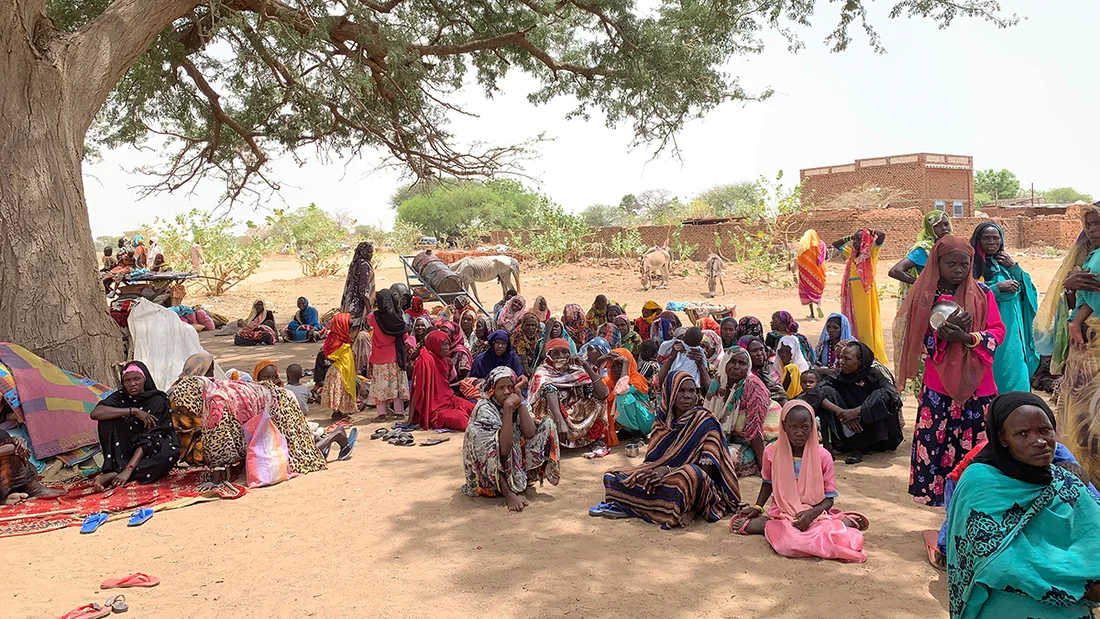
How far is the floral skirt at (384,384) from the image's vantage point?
8219 millimetres

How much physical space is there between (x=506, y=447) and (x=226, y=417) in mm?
2235

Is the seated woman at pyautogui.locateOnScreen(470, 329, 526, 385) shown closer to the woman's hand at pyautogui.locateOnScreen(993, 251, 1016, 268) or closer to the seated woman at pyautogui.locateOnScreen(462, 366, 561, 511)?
the seated woman at pyautogui.locateOnScreen(462, 366, 561, 511)

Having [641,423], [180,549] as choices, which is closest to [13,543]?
[180,549]

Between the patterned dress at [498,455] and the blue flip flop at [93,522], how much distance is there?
2379mm

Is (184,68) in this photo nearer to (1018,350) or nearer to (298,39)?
(298,39)

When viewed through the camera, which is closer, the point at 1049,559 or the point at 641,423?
the point at 1049,559

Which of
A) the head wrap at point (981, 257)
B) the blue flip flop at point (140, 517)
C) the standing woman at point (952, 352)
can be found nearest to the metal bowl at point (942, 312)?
the standing woman at point (952, 352)

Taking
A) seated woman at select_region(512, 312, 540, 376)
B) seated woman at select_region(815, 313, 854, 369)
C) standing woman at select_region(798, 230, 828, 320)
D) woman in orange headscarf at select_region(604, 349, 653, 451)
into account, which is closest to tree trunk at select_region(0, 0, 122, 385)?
seated woman at select_region(512, 312, 540, 376)

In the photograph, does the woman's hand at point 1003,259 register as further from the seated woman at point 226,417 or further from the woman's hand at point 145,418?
the woman's hand at point 145,418

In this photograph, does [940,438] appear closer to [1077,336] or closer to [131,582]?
[1077,336]

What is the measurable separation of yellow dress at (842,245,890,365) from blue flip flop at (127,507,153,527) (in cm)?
698

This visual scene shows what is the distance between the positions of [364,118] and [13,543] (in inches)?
329

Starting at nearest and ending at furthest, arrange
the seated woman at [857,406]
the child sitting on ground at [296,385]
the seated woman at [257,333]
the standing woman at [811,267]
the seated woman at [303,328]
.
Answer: the seated woman at [857,406], the child sitting on ground at [296,385], the standing woman at [811,267], the seated woman at [257,333], the seated woman at [303,328]

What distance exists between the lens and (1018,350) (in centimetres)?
469
